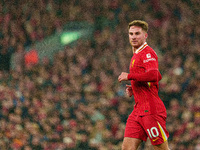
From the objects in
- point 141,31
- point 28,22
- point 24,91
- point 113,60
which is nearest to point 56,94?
point 24,91

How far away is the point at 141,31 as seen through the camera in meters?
4.83

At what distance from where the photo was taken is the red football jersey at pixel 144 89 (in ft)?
15.3

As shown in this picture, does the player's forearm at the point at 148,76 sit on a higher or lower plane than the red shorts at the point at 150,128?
higher

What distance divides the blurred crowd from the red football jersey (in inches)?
173

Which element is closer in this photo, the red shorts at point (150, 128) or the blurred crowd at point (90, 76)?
the red shorts at point (150, 128)

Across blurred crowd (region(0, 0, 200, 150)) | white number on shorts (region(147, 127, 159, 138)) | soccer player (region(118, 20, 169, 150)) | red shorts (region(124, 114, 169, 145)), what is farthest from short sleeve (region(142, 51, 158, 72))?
blurred crowd (region(0, 0, 200, 150))

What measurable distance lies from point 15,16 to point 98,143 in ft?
30.7

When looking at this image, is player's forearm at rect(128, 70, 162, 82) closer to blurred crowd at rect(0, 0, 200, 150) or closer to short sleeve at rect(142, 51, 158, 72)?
short sleeve at rect(142, 51, 158, 72)

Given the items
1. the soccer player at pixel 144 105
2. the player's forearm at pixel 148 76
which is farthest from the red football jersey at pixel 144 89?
the player's forearm at pixel 148 76

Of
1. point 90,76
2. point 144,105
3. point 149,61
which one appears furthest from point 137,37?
point 90,76

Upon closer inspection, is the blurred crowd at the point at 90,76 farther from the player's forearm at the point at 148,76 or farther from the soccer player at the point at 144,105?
the player's forearm at the point at 148,76

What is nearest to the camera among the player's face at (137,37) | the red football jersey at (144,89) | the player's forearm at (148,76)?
the player's forearm at (148,76)

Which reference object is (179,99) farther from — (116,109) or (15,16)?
(15,16)

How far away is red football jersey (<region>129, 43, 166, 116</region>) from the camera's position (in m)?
4.67
